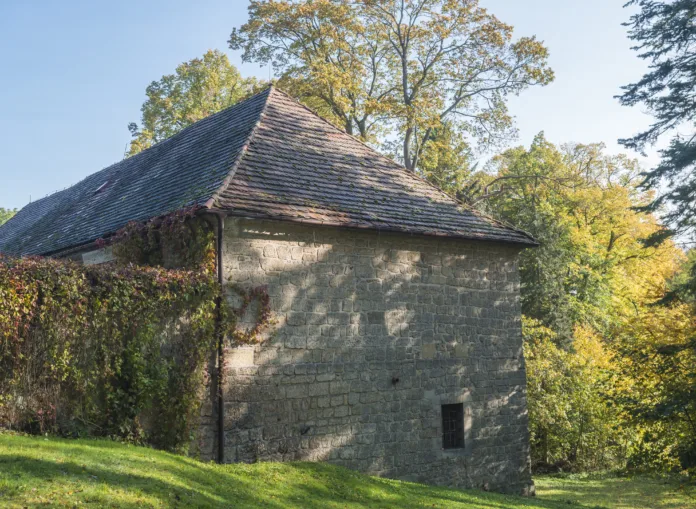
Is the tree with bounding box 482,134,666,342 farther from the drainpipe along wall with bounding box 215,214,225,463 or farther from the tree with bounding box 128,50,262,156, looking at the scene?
the drainpipe along wall with bounding box 215,214,225,463

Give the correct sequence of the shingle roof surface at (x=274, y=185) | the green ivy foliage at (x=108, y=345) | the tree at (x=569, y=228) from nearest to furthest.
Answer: the green ivy foliage at (x=108, y=345) < the shingle roof surface at (x=274, y=185) < the tree at (x=569, y=228)

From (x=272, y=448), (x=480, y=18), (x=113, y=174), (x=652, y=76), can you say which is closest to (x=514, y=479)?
(x=272, y=448)

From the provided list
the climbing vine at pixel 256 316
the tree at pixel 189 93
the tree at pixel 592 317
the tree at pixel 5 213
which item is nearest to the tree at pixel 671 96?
the tree at pixel 592 317

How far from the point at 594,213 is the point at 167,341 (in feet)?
86.1

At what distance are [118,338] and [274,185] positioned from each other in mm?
3898

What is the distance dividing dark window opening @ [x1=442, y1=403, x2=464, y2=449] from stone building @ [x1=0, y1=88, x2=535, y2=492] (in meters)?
0.03

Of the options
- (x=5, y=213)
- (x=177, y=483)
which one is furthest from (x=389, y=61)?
(x=5, y=213)

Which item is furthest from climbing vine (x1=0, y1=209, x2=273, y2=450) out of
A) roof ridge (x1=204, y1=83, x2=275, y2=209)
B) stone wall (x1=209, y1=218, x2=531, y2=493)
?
stone wall (x1=209, y1=218, x2=531, y2=493)

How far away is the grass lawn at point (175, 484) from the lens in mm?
6188

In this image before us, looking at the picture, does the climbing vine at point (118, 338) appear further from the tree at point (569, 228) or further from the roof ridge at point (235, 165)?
the tree at point (569, 228)

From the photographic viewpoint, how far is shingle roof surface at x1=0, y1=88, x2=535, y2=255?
11234 mm

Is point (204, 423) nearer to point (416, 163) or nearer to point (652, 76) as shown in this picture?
point (652, 76)

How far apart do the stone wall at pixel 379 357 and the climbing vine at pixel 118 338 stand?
1.57ft

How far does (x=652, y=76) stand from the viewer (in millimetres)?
14438
